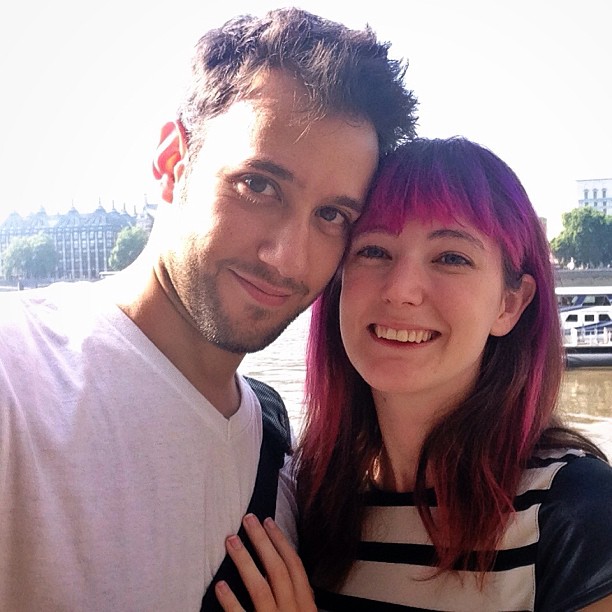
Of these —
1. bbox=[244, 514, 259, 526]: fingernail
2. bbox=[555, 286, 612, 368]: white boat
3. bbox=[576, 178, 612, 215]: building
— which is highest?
bbox=[576, 178, 612, 215]: building

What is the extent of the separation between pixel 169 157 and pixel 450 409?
663 millimetres

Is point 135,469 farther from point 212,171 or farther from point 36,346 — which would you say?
point 212,171

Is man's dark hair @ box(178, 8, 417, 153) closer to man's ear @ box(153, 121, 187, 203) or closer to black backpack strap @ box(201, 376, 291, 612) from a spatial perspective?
man's ear @ box(153, 121, 187, 203)

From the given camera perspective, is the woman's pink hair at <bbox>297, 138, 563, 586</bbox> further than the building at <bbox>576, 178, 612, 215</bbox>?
No

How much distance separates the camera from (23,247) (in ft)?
33.9

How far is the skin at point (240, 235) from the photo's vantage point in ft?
3.43

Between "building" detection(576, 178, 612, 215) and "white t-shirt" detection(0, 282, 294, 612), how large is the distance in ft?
121

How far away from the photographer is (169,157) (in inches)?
45.9

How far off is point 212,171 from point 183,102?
0.19m

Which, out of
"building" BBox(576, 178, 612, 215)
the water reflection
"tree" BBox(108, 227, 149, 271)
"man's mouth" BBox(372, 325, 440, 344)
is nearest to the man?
"man's mouth" BBox(372, 325, 440, 344)

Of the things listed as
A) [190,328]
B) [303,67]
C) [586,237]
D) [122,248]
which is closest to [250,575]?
[190,328]

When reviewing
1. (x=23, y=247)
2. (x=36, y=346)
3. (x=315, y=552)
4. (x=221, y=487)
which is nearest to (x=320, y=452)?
(x=315, y=552)

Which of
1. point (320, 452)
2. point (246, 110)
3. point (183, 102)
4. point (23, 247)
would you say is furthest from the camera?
point (23, 247)

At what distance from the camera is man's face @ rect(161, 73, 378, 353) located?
105cm
